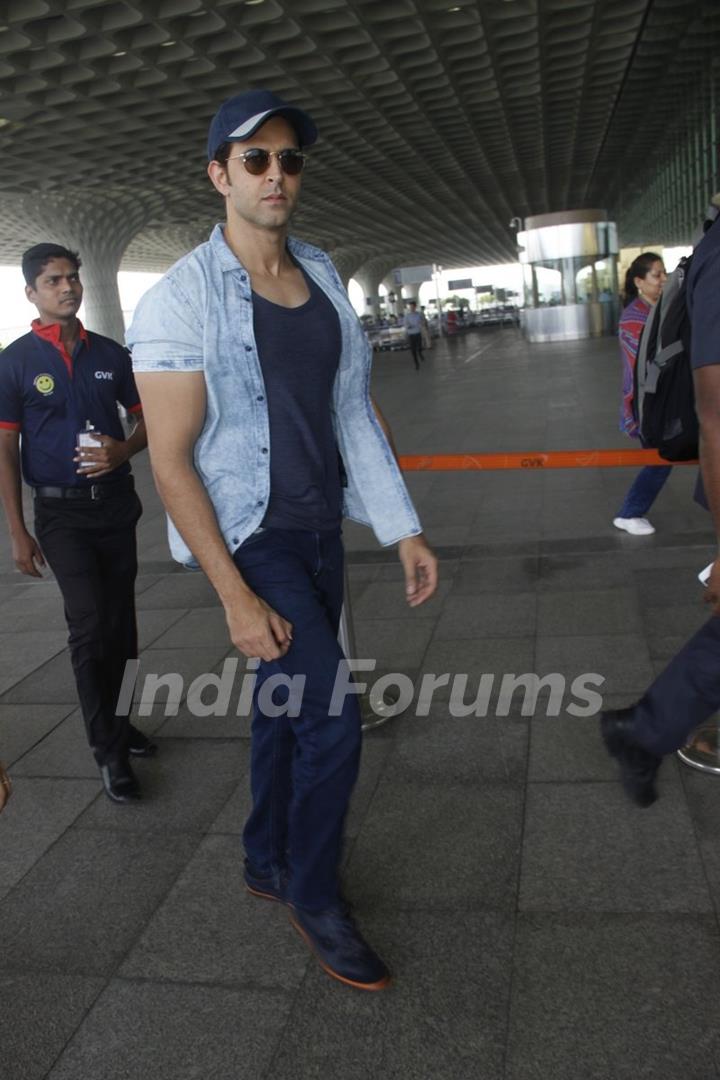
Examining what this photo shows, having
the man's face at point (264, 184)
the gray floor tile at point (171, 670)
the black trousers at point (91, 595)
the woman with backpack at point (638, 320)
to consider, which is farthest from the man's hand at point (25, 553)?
the woman with backpack at point (638, 320)

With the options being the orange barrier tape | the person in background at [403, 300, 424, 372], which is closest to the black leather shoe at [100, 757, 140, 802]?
the orange barrier tape

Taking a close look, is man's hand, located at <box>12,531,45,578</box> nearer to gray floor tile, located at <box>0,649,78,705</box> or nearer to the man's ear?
gray floor tile, located at <box>0,649,78,705</box>

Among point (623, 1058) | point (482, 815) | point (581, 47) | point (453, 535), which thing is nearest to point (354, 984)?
point (623, 1058)

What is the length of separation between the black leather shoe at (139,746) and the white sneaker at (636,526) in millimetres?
3697

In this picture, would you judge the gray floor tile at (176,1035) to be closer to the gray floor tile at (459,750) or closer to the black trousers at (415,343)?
the gray floor tile at (459,750)

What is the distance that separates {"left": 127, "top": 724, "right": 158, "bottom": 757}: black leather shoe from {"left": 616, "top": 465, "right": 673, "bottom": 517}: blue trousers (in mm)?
3750

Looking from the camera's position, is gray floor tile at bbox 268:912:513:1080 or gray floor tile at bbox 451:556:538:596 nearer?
gray floor tile at bbox 268:912:513:1080

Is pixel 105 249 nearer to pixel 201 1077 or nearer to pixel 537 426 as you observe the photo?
pixel 537 426

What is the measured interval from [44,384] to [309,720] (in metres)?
1.84

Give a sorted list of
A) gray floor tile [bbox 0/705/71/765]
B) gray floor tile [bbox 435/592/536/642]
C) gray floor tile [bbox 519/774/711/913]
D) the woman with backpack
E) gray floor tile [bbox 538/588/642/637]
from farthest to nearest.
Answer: the woman with backpack → gray floor tile [bbox 435/592/536/642] → gray floor tile [bbox 538/588/642/637] → gray floor tile [bbox 0/705/71/765] → gray floor tile [bbox 519/774/711/913]

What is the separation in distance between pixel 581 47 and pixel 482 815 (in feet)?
74.6

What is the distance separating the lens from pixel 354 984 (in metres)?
2.27

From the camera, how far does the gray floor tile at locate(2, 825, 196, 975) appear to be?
2.55 meters

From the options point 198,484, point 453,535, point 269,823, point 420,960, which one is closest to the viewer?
point 198,484
